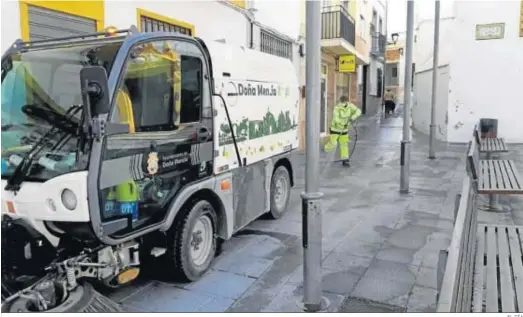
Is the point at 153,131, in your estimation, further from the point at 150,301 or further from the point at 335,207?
the point at 335,207

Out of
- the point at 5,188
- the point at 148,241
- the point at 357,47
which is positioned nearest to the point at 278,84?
the point at 148,241

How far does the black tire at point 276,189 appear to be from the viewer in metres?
6.23

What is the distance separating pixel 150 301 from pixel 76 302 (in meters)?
1.01

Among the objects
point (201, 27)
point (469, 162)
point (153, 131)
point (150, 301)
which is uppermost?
point (201, 27)

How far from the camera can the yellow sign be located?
17.5 metres

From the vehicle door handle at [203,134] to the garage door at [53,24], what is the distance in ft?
8.07

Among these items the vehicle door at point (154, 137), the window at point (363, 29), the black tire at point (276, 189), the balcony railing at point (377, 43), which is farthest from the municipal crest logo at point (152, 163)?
the balcony railing at point (377, 43)

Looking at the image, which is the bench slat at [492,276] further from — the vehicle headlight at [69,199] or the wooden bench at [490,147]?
the wooden bench at [490,147]

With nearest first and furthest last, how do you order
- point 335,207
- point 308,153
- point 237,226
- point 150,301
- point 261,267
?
1. point 308,153
2. point 150,301
3. point 261,267
4. point 237,226
5. point 335,207

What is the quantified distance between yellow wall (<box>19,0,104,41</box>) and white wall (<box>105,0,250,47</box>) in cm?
19

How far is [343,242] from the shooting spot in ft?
17.9

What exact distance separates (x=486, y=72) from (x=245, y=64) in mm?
11927

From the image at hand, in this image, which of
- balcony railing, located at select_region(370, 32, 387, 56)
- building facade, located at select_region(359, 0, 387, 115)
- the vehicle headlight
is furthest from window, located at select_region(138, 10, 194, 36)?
balcony railing, located at select_region(370, 32, 387, 56)

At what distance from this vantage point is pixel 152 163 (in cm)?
368
